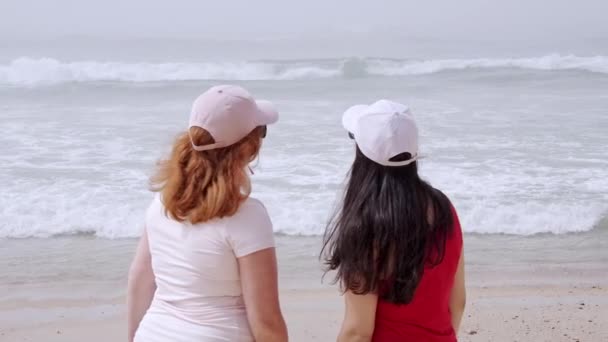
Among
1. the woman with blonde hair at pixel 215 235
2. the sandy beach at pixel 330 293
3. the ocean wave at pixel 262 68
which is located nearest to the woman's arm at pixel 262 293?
the woman with blonde hair at pixel 215 235

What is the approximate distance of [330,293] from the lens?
17.6ft

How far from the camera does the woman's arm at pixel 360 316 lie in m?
2.30

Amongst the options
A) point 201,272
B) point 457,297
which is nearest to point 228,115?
point 201,272

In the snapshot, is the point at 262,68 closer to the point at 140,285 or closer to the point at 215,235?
the point at 140,285

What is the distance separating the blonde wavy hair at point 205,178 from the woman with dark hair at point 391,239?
1.00 feet

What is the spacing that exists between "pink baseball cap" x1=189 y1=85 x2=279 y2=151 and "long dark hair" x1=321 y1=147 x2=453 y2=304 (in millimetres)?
338

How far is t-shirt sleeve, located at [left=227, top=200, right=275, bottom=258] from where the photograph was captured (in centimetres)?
213

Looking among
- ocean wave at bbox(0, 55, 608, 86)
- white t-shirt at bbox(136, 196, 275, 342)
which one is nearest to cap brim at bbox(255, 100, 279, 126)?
white t-shirt at bbox(136, 196, 275, 342)

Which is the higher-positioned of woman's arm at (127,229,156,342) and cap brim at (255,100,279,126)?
cap brim at (255,100,279,126)

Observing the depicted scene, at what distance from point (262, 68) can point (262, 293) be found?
84.4 ft

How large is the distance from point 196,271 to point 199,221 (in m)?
0.14

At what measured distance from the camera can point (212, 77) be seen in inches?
1045

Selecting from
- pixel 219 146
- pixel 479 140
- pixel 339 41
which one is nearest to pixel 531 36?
pixel 339 41

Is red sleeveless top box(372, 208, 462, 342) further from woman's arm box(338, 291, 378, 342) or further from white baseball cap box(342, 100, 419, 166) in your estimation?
white baseball cap box(342, 100, 419, 166)
